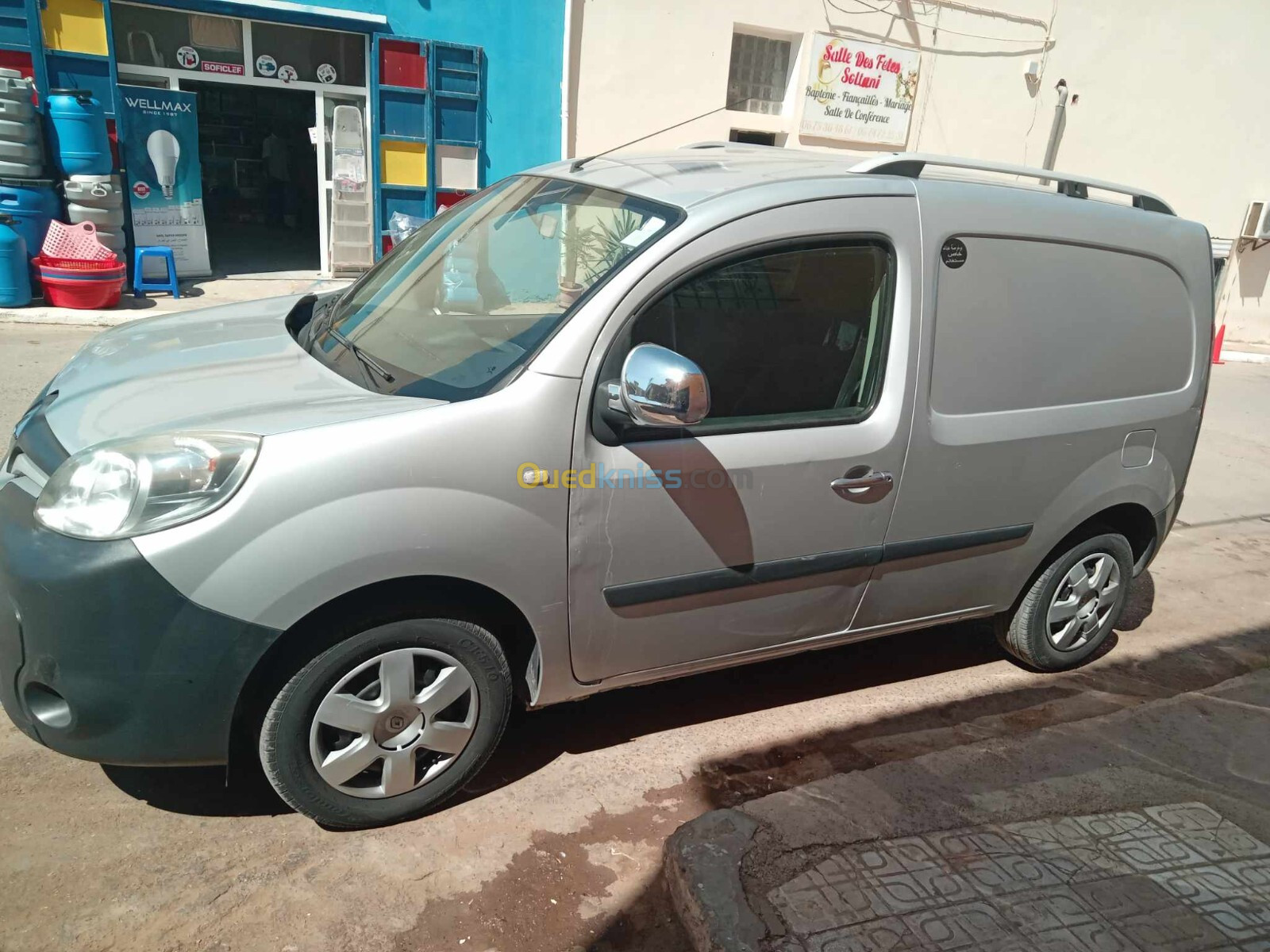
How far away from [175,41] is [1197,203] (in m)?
13.0

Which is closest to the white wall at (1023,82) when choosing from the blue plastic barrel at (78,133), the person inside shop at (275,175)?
the blue plastic barrel at (78,133)

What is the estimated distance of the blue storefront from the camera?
30.6 ft

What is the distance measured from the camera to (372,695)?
2.57 meters

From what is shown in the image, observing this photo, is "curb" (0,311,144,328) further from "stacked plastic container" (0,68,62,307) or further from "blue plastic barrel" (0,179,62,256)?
"blue plastic barrel" (0,179,62,256)

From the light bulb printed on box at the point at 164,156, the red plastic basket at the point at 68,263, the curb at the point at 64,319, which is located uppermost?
the light bulb printed on box at the point at 164,156

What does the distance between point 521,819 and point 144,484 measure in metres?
1.41

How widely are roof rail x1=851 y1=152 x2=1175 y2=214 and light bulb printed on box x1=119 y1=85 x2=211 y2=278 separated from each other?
28.9 feet

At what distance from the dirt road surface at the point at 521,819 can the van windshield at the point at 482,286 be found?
1.28 m

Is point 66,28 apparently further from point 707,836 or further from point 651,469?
point 707,836

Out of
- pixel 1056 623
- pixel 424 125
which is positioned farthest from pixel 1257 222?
pixel 1056 623

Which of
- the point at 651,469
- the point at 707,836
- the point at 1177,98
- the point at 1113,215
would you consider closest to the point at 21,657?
the point at 651,469

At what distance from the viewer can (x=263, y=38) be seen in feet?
33.1

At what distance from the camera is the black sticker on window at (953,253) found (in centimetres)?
312

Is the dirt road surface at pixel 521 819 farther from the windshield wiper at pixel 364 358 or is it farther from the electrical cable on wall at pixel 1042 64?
the electrical cable on wall at pixel 1042 64
